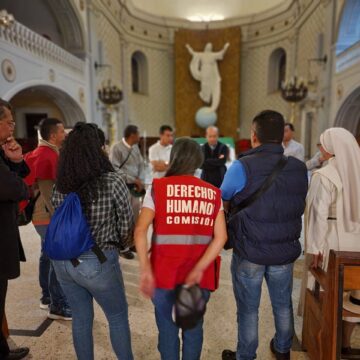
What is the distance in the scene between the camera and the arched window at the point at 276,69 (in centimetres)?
1583

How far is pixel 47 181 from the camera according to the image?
2.44 m

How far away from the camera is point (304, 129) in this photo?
43.7 ft

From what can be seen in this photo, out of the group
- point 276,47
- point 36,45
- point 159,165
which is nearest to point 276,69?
point 276,47

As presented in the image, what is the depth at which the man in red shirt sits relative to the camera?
2.42 meters

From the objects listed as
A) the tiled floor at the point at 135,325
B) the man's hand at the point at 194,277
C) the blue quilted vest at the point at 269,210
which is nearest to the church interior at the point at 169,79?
the tiled floor at the point at 135,325

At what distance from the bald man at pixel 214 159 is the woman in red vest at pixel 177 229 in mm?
2608

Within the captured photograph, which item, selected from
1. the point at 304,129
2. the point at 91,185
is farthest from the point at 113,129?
the point at 91,185

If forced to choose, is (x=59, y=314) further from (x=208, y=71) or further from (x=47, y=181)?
(x=208, y=71)

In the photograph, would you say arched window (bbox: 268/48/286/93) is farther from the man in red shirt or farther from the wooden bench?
the wooden bench

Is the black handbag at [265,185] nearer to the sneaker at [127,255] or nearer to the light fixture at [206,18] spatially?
the sneaker at [127,255]

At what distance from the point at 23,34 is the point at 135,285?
7.12m

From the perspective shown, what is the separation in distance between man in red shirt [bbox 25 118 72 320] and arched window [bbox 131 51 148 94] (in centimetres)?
1488

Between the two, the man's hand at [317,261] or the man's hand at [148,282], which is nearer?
the man's hand at [148,282]

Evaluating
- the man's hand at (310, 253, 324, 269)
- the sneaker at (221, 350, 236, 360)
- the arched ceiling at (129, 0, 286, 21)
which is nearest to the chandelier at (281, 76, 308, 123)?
the arched ceiling at (129, 0, 286, 21)
